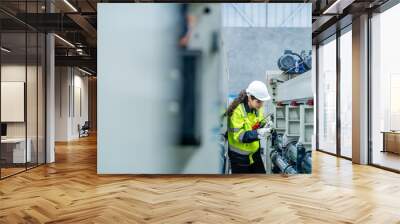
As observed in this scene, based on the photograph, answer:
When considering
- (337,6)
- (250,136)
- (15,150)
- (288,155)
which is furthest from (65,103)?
(337,6)

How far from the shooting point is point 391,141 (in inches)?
288

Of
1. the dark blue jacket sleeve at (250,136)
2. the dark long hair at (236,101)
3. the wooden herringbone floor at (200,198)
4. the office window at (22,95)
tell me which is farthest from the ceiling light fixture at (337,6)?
the office window at (22,95)

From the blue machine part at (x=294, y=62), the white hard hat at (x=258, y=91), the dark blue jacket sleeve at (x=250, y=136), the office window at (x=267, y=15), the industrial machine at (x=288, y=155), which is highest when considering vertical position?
the office window at (x=267, y=15)

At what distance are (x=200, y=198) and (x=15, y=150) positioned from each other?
152 inches

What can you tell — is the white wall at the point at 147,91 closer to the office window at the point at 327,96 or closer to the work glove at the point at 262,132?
the work glove at the point at 262,132

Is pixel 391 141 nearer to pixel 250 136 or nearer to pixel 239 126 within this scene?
pixel 250 136

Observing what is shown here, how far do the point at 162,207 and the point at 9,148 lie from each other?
355 centimetres

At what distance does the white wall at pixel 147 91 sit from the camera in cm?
631

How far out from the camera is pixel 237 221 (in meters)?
3.81

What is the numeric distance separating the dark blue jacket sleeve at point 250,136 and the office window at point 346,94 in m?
3.64

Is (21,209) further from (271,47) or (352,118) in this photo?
(352,118)

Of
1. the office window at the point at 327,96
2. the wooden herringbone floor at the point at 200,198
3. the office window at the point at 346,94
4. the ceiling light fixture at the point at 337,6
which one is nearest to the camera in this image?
the wooden herringbone floor at the point at 200,198

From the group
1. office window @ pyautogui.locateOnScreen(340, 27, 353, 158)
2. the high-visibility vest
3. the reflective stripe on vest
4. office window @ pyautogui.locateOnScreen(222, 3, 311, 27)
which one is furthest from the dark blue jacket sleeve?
office window @ pyautogui.locateOnScreen(340, 27, 353, 158)

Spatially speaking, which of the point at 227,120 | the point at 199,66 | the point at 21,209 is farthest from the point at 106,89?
the point at 21,209
